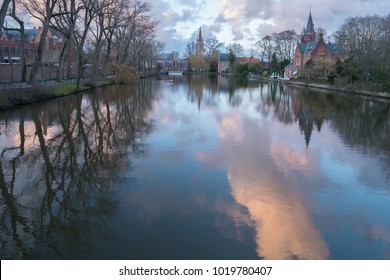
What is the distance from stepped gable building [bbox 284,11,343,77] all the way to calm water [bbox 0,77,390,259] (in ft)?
221

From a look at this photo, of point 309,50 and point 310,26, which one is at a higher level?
point 310,26

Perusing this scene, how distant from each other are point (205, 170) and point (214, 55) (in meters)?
144

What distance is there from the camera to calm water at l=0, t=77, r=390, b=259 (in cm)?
655

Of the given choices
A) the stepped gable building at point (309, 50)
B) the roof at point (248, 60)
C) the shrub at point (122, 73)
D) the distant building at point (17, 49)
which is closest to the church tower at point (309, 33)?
the stepped gable building at point (309, 50)

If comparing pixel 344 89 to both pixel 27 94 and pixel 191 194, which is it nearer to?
pixel 27 94

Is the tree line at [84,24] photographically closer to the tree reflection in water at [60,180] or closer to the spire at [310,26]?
the tree reflection in water at [60,180]

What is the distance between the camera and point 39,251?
617 centimetres

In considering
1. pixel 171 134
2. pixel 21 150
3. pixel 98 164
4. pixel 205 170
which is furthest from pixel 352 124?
pixel 21 150

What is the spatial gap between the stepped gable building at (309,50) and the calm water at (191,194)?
67.3 metres

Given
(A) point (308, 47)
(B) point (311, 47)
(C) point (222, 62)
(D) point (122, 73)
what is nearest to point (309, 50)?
(B) point (311, 47)

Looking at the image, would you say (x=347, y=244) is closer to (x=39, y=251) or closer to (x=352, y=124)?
(x=39, y=251)

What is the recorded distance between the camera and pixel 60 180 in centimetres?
997

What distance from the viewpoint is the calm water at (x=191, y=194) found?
6551mm

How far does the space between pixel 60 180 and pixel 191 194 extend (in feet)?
11.1
